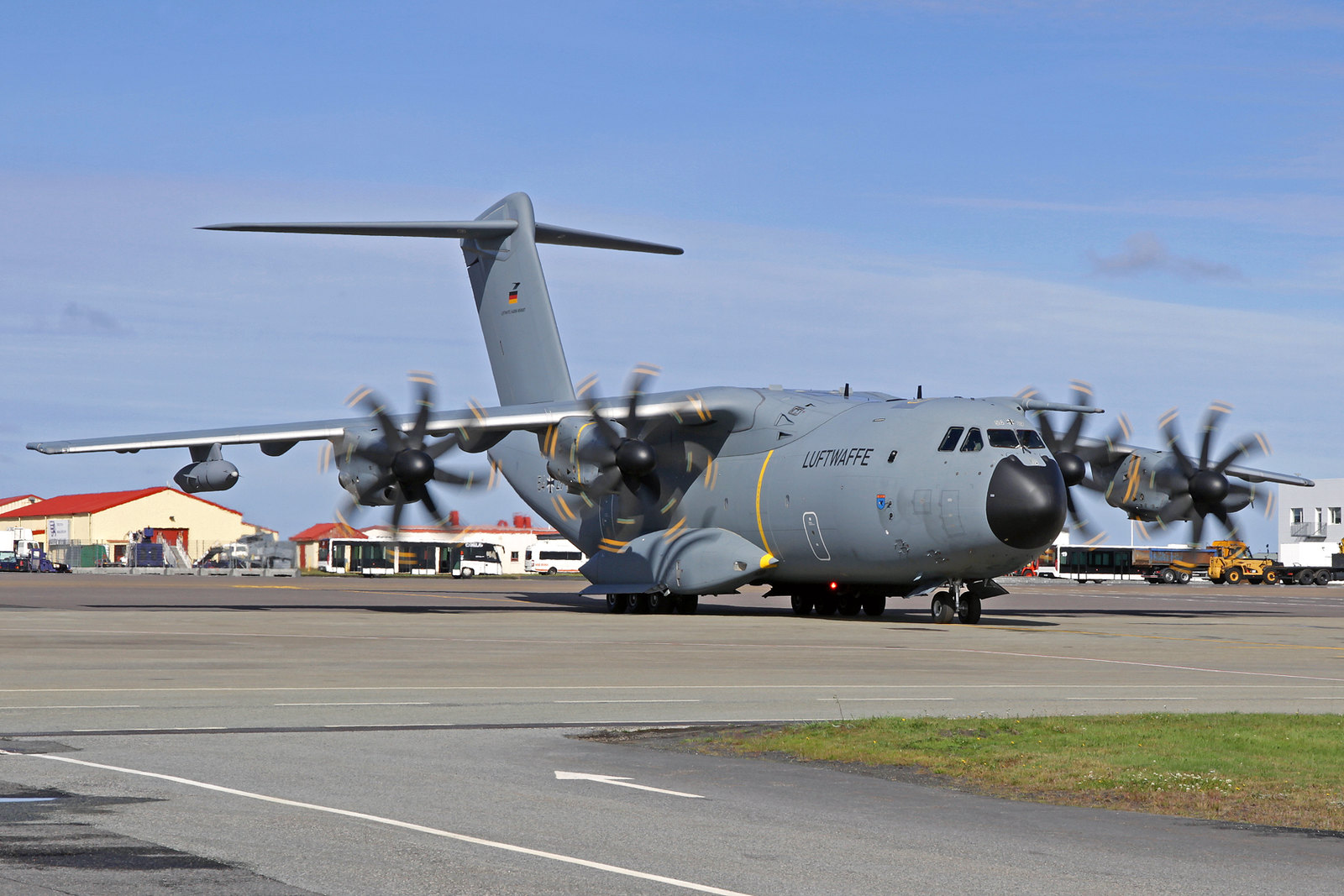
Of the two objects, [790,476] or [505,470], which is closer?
[790,476]

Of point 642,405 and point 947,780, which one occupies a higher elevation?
point 642,405

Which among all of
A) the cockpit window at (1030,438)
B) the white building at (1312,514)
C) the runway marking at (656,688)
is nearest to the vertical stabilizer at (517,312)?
the cockpit window at (1030,438)

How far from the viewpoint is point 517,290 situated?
1706 inches

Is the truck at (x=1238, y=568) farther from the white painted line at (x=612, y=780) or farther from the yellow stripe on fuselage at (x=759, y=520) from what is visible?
the white painted line at (x=612, y=780)

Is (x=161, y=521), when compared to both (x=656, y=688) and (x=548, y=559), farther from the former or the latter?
(x=656, y=688)

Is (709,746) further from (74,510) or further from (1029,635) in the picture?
(74,510)

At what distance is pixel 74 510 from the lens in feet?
416

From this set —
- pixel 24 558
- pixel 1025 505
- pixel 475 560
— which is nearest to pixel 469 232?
pixel 1025 505

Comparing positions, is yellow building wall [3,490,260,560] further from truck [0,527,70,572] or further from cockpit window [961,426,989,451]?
cockpit window [961,426,989,451]

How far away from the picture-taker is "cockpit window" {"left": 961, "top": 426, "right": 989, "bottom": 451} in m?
31.5

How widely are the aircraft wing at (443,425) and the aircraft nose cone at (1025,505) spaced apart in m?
8.45

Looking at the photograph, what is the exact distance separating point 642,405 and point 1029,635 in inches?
460

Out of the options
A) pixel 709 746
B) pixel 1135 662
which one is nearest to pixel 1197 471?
pixel 1135 662

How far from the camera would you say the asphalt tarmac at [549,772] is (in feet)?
24.7
